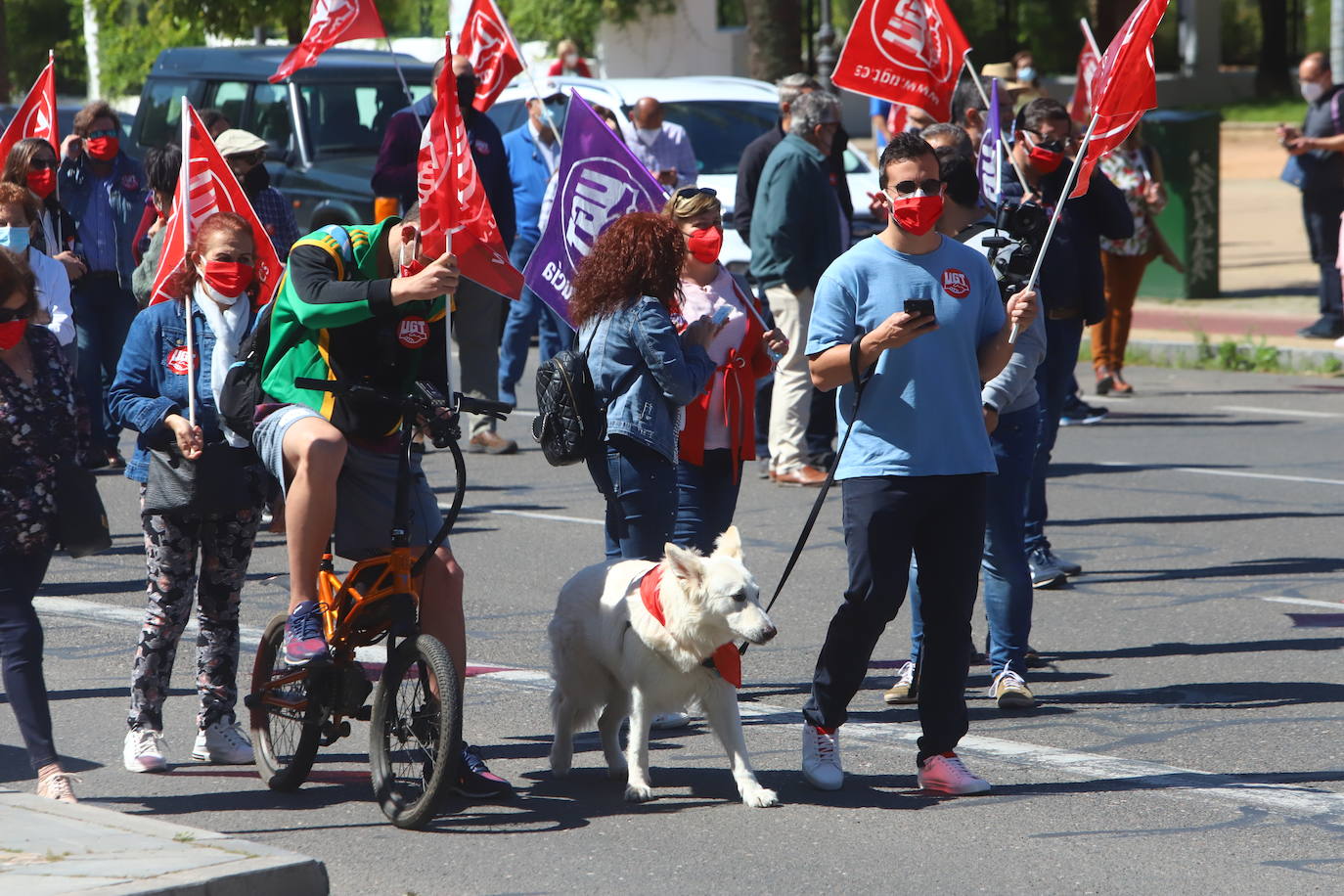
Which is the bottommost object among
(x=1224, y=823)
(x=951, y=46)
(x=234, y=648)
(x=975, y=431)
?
(x=1224, y=823)

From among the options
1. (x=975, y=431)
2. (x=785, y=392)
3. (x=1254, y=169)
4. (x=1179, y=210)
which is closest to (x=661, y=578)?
(x=975, y=431)

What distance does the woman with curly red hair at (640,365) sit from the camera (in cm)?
615

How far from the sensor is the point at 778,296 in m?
11.1

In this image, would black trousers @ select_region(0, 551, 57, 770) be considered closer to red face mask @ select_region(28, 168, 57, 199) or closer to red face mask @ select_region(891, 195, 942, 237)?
red face mask @ select_region(891, 195, 942, 237)

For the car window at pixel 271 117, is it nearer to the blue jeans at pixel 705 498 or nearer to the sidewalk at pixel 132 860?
the blue jeans at pixel 705 498

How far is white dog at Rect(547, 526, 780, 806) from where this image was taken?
5.53m

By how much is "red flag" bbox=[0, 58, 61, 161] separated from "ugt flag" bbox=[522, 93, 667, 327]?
404cm

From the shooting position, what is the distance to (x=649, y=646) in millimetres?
5637

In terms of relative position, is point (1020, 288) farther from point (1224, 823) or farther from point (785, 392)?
point (785, 392)

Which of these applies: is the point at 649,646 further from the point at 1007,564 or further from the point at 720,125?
the point at 720,125

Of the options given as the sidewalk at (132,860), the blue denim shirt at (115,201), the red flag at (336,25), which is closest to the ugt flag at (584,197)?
the sidewalk at (132,860)

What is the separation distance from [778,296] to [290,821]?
6.11 m

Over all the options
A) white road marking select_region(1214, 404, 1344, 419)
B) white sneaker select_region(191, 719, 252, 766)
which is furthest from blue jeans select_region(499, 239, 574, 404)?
white sneaker select_region(191, 719, 252, 766)

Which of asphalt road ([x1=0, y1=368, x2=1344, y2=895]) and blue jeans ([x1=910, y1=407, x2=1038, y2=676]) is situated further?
blue jeans ([x1=910, y1=407, x2=1038, y2=676])
